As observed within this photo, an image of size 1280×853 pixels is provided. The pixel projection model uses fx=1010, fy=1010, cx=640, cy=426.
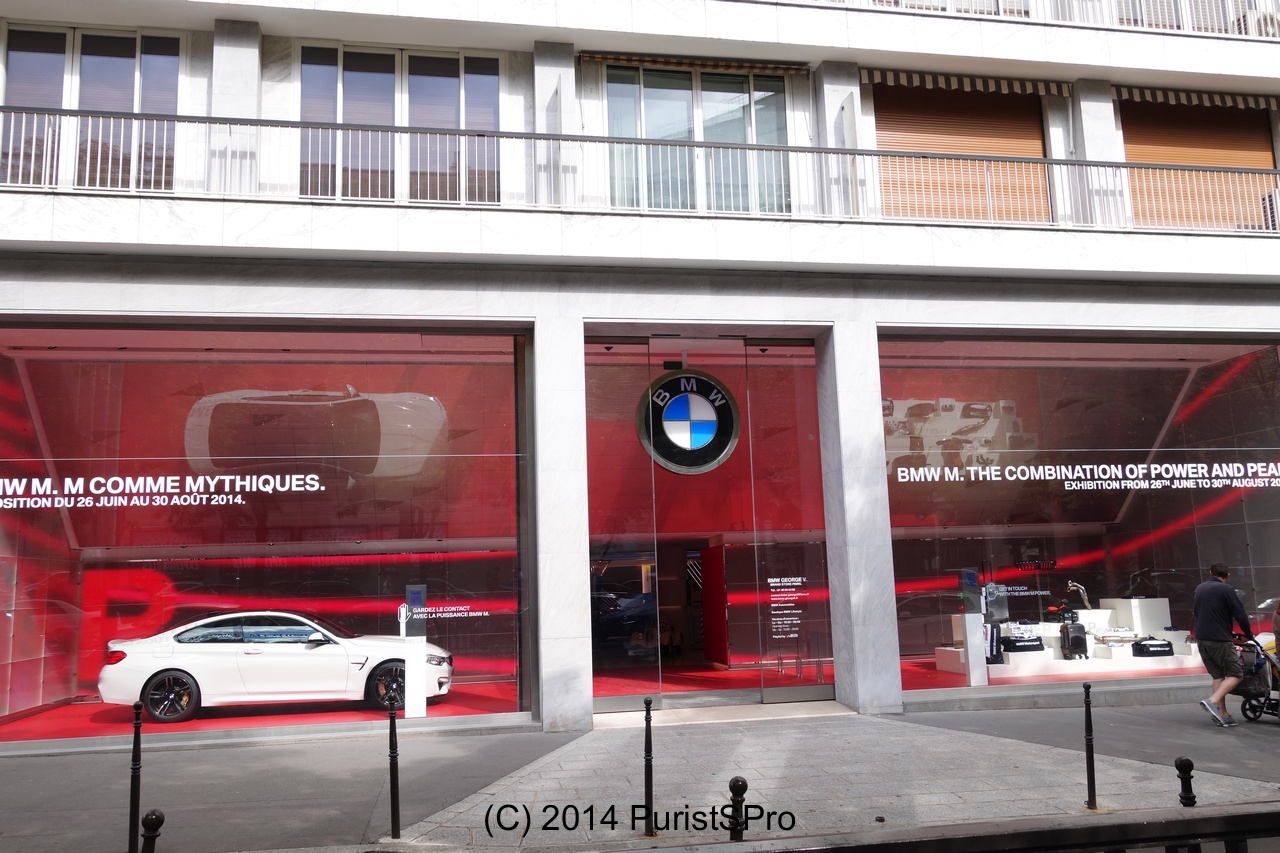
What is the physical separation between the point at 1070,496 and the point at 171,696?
11.7 m

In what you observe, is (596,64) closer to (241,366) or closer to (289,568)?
(241,366)

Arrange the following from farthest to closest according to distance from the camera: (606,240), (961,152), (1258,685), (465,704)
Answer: (961,152)
(606,240)
(465,704)
(1258,685)

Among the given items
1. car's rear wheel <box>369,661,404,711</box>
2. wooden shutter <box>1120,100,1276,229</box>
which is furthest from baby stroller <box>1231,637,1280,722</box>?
car's rear wheel <box>369,661,404,711</box>

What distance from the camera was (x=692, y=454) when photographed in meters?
13.6

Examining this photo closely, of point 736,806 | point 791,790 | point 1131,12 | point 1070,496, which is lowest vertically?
point 791,790

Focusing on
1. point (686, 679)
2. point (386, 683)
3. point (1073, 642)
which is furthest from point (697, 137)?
point (1073, 642)

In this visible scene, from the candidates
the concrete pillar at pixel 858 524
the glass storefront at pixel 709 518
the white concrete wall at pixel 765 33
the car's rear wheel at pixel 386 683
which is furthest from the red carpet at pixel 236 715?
the white concrete wall at pixel 765 33

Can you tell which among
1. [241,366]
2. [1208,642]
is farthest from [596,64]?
[1208,642]

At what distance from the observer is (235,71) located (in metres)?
12.4

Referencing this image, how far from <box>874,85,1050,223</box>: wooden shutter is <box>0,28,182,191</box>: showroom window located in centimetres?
948

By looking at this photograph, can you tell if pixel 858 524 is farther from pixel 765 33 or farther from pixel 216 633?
pixel 216 633

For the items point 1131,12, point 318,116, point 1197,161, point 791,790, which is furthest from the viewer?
point 1197,161

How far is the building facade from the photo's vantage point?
11.8 meters

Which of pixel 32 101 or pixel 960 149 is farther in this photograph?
pixel 960 149
